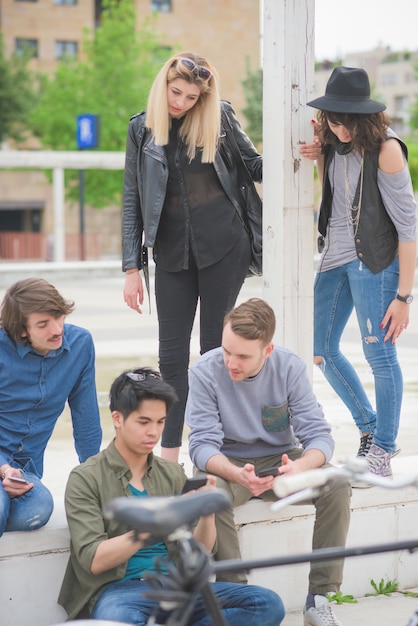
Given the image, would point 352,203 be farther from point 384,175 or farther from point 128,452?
point 128,452

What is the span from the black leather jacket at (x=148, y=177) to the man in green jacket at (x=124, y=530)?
1.05 m

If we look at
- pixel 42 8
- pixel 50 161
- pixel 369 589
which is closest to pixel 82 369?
pixel 369 589

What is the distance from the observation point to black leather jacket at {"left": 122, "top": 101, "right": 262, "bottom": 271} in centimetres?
447

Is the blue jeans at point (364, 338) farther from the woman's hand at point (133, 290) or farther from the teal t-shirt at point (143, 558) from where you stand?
the teal t-shirt at point (143, 558)

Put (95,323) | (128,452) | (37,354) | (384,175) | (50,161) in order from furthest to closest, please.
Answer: (50,161), (95,323), (384,175), (37,354), (128,452)

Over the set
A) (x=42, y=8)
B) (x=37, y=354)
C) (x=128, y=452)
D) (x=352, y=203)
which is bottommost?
(x=128, y=452)

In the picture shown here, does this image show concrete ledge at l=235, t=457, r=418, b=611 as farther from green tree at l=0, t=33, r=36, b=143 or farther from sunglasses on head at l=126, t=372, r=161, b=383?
green tree at l=0, t=33, r=36, b=143

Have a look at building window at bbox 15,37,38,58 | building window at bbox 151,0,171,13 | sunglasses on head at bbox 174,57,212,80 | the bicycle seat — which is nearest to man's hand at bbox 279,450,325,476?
the bicycle seat

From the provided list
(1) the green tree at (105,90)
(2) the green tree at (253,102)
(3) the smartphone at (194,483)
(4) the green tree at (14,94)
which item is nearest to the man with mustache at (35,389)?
(3) the smartphone at (194,483)

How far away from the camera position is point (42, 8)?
5003cm

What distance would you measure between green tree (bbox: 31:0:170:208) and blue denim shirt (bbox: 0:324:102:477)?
34.1m

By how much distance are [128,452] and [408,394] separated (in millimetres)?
4971

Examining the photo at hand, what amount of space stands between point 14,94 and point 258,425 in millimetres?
40825

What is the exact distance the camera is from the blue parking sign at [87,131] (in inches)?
1004
